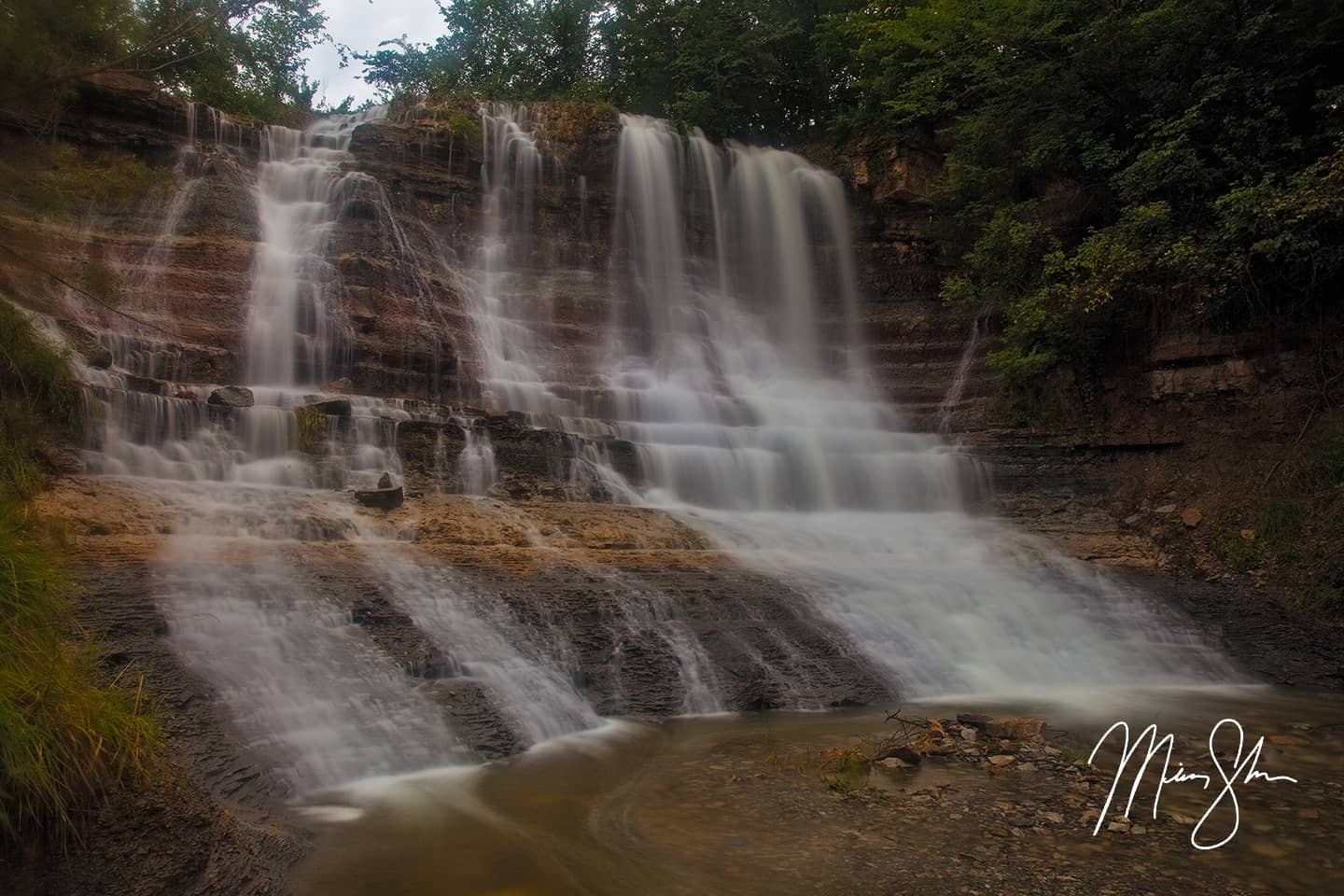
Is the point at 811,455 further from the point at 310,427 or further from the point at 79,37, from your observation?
the point at 79,37

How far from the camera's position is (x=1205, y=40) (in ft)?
45.3

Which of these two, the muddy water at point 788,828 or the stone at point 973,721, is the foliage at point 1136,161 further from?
the stone at point 973,721

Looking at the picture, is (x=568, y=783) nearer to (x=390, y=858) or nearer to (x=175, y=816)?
(x=390, y=858)

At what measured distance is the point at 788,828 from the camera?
4.59 metres

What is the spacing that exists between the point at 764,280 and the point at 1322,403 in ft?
41.7

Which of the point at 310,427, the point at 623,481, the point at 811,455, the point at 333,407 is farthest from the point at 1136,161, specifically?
the point at 310,427

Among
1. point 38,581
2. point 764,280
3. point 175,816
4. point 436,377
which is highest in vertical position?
point 764,280

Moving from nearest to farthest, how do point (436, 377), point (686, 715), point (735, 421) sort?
1. point (686, 715)
2. point (436, 377)
3. point (735, 421)

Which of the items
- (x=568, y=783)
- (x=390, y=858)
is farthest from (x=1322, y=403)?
(x=390, y=858)

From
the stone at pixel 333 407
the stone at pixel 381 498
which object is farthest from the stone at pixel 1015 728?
Answer: the stone at pixel 333 407
